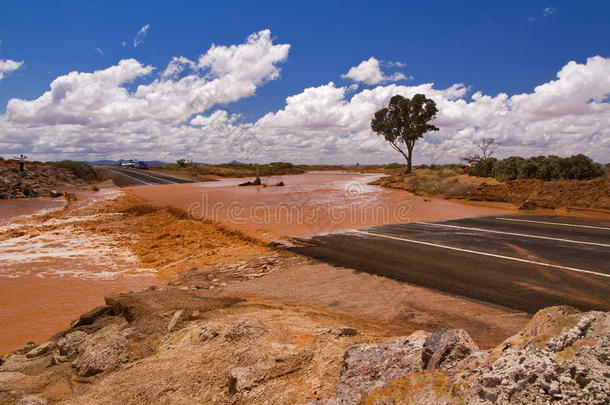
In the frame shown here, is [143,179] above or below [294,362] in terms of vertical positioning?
above

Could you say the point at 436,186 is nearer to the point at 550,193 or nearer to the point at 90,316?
the point at 550,193

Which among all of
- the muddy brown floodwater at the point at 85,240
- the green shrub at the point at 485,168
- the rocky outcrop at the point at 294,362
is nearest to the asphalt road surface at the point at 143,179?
the muddy brown floodwater at the point at 85,240

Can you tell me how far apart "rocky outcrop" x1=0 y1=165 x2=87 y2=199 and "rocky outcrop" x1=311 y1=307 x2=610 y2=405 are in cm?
3411

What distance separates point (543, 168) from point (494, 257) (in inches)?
712

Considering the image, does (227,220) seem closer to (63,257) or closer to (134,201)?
(63,257)

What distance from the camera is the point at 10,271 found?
33.9ft

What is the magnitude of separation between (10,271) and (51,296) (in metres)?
3.13

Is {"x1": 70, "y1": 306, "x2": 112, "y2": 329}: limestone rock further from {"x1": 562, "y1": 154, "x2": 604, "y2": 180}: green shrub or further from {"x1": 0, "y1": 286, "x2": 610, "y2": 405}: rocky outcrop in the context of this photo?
{"x1": 562, "y1": 154, "x2": 604, "y2": 180}: green shrub

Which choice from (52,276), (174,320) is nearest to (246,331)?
(174,320)

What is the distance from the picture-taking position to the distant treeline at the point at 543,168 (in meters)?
21.0

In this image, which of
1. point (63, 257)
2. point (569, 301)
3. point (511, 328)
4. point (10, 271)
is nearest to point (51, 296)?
point (10, 271)

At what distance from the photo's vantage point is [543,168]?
23.3 meters

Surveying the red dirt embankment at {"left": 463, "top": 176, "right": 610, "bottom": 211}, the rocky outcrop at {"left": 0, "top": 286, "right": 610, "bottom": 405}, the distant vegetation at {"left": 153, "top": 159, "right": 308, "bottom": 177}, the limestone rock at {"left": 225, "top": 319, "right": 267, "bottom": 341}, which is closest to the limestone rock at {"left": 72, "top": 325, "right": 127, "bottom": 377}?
the rocky outcrop at {"left": 0, "top": 286, "right": 610, "bottom": 405}

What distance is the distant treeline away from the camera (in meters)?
21.0
